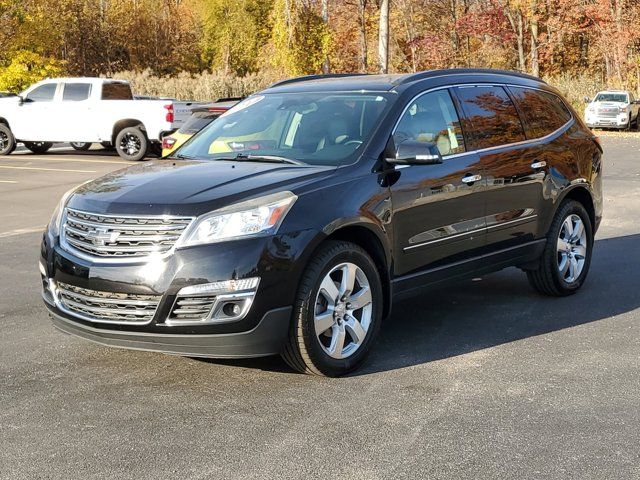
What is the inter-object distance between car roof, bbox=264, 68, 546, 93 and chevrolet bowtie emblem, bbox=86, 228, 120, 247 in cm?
211

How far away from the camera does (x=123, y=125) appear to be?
23.0 metres

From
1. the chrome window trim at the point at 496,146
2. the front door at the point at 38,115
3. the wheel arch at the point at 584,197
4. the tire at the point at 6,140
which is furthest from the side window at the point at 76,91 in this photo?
the wheel arch at the point at 584,197

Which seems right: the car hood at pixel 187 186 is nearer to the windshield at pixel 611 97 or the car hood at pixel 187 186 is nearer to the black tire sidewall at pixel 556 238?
the black tire sidewall at pixel 556 238

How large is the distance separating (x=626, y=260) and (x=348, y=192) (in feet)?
15.3

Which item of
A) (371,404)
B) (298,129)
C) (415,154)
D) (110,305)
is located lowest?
(371,404)

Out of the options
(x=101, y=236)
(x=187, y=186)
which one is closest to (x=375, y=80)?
(x=187, y=186)

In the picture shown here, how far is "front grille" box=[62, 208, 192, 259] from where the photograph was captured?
4781 mm

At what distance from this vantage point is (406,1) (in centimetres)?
6075

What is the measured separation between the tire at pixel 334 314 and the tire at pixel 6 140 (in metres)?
21.0

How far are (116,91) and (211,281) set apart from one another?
20.0 metres

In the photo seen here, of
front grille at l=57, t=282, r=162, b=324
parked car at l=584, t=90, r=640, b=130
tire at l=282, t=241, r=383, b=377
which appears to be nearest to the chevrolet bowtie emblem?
front grille at l=57, t=282, r=162, b=324

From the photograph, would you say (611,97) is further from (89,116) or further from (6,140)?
(6,140)

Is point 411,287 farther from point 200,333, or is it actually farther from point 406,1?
point 406,1

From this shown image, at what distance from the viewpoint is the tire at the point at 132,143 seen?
73.7 feet
